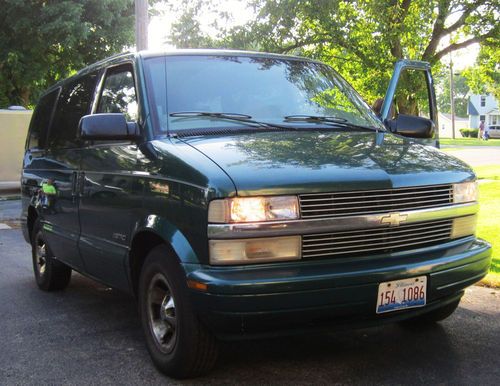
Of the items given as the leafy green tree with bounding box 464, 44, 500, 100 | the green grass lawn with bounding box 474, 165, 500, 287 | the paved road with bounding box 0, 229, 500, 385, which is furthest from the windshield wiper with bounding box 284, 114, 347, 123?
the leafy green tree with bounding box 464, 44, 500, 100

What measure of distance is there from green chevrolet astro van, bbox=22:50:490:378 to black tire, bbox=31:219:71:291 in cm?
93

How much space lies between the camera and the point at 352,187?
3193mm

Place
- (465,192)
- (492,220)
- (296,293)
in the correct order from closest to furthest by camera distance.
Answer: (296,293) < (465,192) < (492,220)

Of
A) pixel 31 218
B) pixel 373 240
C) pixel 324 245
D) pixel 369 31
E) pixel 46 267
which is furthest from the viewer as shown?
pixel 369 31

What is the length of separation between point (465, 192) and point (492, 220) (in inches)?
228

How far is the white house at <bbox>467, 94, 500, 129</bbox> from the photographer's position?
257 ft

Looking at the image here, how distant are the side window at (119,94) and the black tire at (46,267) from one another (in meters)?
1.66

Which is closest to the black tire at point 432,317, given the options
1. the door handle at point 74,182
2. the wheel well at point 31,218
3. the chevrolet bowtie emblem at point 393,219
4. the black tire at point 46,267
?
the chevrolet bowtie emblem at point 393,219

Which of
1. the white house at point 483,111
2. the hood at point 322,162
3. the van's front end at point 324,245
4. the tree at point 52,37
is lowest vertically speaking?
the white house at point 483,111

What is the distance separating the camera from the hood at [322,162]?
3124 mm

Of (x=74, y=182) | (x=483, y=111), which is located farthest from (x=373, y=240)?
(x=483, y=111)

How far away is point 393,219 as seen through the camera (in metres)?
3.32

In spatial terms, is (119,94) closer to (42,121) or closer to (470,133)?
(42,121)

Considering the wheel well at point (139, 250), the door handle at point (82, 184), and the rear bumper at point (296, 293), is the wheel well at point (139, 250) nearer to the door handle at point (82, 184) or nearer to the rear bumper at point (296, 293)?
the rear bumper at point (296, 293)
